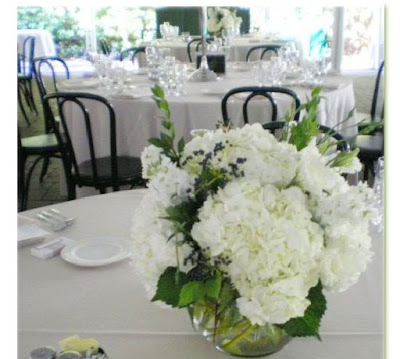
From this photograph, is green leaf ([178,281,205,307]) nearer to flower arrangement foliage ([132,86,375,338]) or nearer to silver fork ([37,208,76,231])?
flower arrangement foliage ([132,86,375,338])

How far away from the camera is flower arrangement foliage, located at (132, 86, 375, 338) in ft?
2.25

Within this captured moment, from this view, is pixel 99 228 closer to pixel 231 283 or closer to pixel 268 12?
pixel 231 283

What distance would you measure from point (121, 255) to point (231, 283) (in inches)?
19.3

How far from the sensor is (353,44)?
8172 millimetres

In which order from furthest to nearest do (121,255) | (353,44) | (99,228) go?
(353,44) → (99,228) → (121,255)

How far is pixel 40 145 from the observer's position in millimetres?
3105

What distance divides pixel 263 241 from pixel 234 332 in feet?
0.64

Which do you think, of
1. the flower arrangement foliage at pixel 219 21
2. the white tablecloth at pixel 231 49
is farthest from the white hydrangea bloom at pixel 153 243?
the white tablecloth at pixel 231 49

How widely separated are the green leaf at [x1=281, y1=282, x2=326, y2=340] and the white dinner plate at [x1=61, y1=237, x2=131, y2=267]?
0.49 meters

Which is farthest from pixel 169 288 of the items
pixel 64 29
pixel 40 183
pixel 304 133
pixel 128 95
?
pixel 64 29

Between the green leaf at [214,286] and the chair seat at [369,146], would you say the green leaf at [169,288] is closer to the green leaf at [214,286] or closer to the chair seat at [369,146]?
the green leaf at [214,286]
